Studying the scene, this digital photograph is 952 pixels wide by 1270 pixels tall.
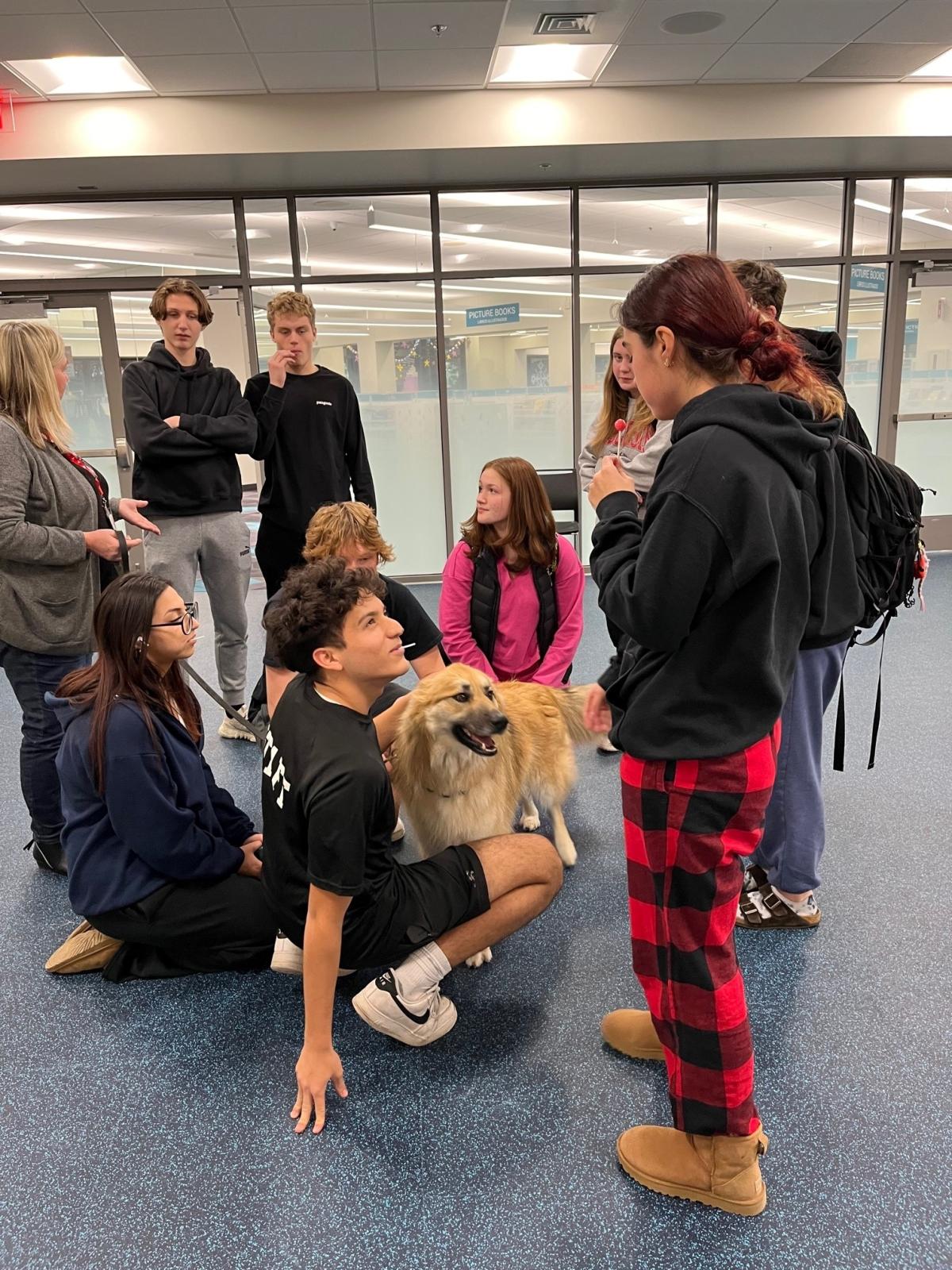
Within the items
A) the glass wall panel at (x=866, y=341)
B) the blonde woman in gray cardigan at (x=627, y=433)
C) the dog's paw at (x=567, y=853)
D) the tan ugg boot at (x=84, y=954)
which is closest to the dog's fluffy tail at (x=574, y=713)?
the blonde woman in gray cardigan at (x=627, y=433)

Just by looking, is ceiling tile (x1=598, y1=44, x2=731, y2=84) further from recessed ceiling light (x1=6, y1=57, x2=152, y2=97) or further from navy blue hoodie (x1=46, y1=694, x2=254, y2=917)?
navy blue hoodie (x1=46, y1=694, x2=254, y2=917)

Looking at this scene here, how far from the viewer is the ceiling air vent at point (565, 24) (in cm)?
405

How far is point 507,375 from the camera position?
264 inches

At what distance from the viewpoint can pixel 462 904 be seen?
1.76 meters

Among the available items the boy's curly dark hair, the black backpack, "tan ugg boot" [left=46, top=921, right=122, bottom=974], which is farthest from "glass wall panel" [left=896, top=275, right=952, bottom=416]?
"tan ugg boot" [left=46, top=921, right=122, bottom=974]

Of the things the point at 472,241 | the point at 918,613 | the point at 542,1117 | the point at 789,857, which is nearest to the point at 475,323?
the point at 472,241

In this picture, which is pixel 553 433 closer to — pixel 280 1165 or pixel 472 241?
Answer: pixel 472 241

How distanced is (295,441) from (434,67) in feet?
8.80

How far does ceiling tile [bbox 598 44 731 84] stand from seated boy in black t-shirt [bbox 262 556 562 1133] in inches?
173

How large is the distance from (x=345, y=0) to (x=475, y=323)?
115 inches

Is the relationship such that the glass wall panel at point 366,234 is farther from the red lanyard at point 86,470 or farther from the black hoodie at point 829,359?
the black hoodie at point 829,359

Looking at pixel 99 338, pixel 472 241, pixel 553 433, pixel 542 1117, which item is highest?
pixel 472 241

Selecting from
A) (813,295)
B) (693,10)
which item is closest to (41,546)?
(693,10)

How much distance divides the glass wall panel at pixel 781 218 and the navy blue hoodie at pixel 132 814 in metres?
6.09
